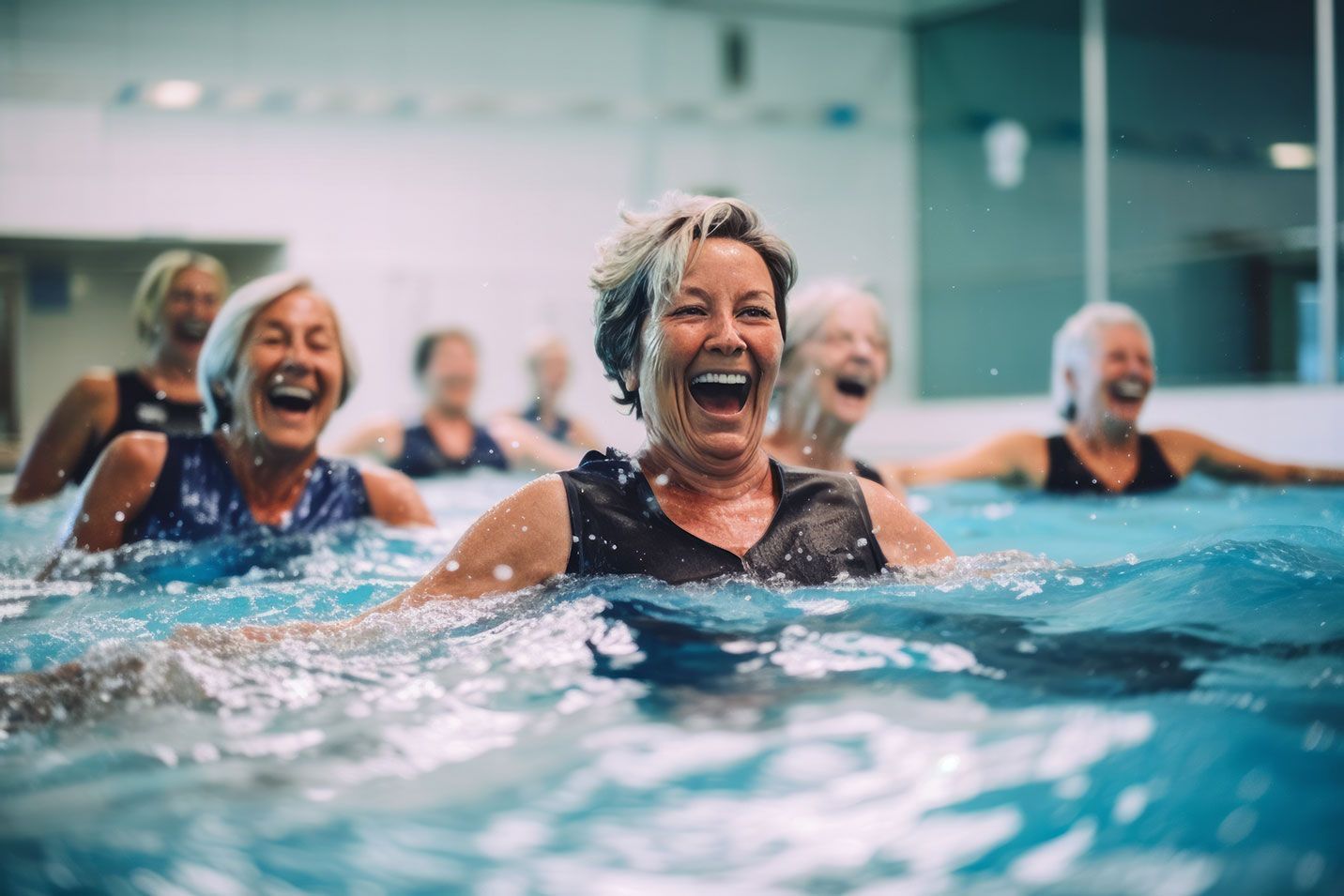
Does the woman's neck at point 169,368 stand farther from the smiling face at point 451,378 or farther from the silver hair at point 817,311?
the silver hair at point 817,311

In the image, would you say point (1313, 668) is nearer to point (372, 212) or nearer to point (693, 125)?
point (372, 212)

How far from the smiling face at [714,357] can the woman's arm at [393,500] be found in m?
1.64

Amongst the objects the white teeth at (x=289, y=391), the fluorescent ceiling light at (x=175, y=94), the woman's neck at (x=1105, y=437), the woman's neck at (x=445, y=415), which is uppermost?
the fluorescent ceiling light at (x=175, y=94)

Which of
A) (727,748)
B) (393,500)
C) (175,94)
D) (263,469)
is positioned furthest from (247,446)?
(175,94)

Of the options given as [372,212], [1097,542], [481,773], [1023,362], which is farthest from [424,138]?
[481,773]

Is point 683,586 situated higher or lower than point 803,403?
lower

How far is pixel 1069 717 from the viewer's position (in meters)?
1.77

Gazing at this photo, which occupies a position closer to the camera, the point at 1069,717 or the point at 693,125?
the point at 1069,717

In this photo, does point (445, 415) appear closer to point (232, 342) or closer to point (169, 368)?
point (169, 368)

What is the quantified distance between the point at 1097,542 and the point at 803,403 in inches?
42.2

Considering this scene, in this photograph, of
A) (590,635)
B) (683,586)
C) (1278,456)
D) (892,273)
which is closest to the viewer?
(590,635)

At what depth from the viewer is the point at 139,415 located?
497 centimetres

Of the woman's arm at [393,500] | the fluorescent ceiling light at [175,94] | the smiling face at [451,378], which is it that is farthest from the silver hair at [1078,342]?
the fluorescent ceiling light at [175,94]

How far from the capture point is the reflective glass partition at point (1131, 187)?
11.1 meters
